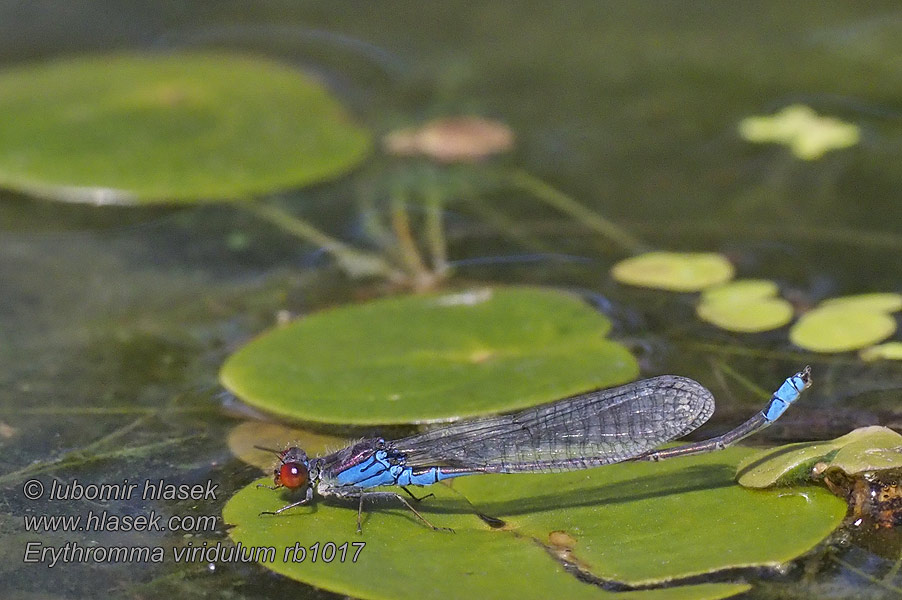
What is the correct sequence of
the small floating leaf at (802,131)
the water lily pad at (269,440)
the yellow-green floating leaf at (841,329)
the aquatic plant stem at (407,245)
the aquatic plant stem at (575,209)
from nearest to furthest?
the water lily pad at (269,440) < the yellow-green floating leaf at (841,329) < the aquatic plant stem at (407,245) < the aquatic plant stem at (575,209) < the small floating leaf at (802,131)

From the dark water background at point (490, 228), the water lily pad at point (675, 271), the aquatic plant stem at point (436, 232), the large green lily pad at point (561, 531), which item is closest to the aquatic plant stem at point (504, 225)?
the dark water background at point (490, 228)

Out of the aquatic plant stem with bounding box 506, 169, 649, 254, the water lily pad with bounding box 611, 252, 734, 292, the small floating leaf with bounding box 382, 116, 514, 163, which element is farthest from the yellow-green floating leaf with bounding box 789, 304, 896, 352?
the small floating leaf with bounding box 382, 116, 514, 163

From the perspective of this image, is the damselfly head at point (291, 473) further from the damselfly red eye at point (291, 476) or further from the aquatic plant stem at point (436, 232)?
the aquatic plant stem at point (436, 232)

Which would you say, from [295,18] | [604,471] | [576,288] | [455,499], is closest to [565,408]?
[604,471]

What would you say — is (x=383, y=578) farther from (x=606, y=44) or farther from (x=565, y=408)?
(x=606, y=44)

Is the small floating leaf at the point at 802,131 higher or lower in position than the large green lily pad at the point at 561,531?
higher

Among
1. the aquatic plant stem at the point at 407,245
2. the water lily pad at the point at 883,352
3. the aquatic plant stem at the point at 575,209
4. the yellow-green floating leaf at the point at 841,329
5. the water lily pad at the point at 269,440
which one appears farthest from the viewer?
the aquatic plant stem at the point at 575,209

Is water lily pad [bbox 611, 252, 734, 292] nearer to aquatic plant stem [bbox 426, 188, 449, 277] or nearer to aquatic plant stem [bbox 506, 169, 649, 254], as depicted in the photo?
aquatic plant stem [bbox 506, 169, 649, 254]

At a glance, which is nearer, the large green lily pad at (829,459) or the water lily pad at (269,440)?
the large green lily pad at (829,459)
